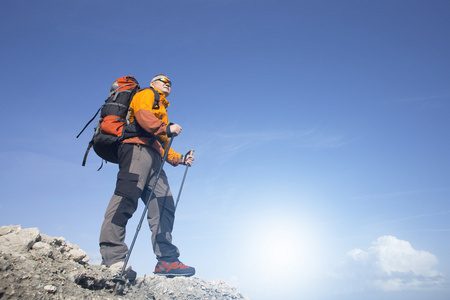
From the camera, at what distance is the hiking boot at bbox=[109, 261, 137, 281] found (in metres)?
3.98

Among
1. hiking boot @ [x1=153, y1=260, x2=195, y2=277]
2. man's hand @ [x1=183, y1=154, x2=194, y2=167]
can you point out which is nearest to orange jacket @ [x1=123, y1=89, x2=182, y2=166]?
man's hand @ [x1=183, y1=154, x2=194, y2=167]

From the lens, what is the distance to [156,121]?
490cm

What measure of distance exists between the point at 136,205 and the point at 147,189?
77 cm

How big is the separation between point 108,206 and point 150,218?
1198 millimetres

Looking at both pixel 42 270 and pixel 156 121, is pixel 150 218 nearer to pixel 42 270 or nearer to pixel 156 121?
pixel 156 121

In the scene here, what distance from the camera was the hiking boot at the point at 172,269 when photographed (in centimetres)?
534

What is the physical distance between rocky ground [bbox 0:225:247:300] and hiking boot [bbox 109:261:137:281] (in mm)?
91

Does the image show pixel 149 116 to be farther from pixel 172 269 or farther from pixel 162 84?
pixel 172 269

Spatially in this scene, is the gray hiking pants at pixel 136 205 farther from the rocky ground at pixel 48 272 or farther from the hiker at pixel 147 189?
the rocky ground at pixel 48 272

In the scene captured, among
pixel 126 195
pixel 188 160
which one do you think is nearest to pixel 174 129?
pixel 188 160

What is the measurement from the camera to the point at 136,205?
4.79 meters

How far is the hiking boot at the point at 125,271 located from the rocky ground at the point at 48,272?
9 cm

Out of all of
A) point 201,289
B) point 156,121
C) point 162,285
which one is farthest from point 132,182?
point 201,289

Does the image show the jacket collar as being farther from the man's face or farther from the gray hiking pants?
the gray hiking pants
